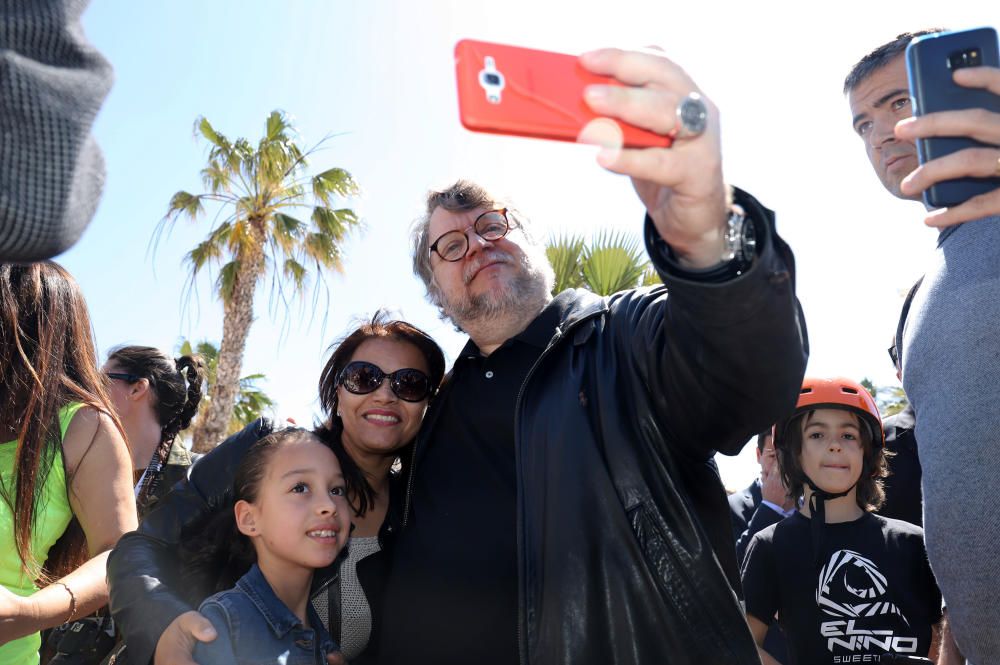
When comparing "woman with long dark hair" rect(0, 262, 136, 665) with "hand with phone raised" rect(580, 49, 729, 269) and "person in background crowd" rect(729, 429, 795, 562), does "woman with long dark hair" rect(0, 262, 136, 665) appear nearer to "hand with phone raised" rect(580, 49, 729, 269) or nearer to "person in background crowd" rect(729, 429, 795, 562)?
"hand with phone raised" rect(580, 49, 729, 269)

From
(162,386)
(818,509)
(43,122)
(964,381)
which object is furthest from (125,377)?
(964,381)

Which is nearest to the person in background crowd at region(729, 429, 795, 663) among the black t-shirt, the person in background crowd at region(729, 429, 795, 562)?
the person in background crowd at region(729, 429, 795, 562)

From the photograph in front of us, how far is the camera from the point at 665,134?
1.23 m

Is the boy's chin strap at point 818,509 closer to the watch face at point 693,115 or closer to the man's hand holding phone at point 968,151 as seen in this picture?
the man's hand holding phone at point 968,151

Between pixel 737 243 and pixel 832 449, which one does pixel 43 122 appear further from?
pixel 832 449

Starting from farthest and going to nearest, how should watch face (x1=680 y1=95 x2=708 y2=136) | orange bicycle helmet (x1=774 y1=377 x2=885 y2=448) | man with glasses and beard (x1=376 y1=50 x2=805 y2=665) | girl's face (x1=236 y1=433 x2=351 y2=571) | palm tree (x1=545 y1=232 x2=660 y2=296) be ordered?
palm tree (x1=545 y1=232 x2=660 y2=296) < orange bicycle helmet (x1=774 y1=377 x2=885 y2=448) < girl's face (x1=236 y1=433 x2=351 y2=571) < man with glasses and beard (x1=376 y1=50 x2=805 y2=665) < watch face (x1=680 y1=95 x2=708 y2=136)

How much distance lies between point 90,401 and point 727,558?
6.79 feet

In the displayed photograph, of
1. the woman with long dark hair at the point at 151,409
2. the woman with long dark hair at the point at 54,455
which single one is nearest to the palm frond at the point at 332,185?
the woman with long dark hair at the point at 151,409

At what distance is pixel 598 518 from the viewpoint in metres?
2.14

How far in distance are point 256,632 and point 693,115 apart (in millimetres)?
2262

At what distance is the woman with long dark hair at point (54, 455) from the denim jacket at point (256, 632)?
39 centimetres

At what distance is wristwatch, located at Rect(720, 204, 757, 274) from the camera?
1.47 m

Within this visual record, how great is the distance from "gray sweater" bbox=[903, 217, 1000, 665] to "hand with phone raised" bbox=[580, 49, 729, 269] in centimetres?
45

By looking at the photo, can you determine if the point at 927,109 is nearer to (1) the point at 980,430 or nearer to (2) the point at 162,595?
(1) the point at 980,430
